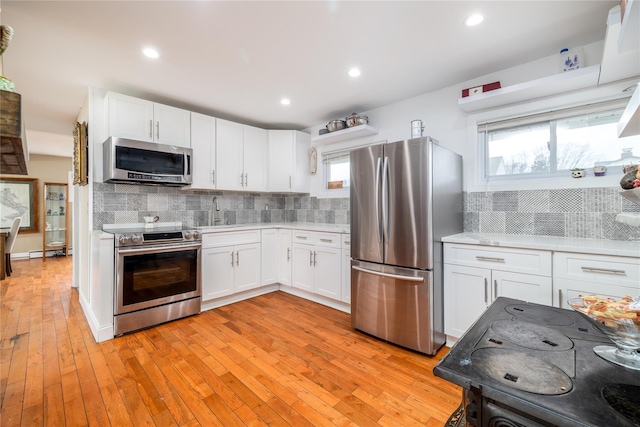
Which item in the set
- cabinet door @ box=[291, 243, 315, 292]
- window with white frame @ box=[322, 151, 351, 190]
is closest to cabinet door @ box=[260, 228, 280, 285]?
cabinet door @ box=[291, 243, 315, 292]

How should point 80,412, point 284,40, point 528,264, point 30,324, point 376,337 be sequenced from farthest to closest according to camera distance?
1. point 30,324
2. point 376,337
3. point 284,40
4. point 528,264
5. point 80,412

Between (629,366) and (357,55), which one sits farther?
(357,55)

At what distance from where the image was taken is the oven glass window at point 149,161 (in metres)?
2.79

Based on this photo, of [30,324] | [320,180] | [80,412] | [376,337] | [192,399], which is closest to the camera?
[80,412]

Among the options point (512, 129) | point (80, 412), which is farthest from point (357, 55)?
point (80, 412)

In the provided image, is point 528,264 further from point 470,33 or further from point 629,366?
point 470,33

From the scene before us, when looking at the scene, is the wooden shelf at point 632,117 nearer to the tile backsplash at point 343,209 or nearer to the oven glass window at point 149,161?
the tile backsplash at point 343,209

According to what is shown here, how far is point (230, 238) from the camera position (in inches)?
134

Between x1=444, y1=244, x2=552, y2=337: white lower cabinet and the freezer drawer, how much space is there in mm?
155

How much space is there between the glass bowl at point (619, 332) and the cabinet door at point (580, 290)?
136 cm

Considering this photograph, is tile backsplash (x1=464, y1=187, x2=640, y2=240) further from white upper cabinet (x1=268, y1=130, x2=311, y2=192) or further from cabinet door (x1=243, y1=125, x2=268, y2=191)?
cabinet door (x1=243, y1=125, x2=268, y2=191)

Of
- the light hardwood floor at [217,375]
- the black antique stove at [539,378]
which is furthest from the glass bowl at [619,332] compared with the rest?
the light hardwood floor at [217,375]

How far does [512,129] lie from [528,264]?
136cm

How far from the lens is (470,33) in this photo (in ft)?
6.69
